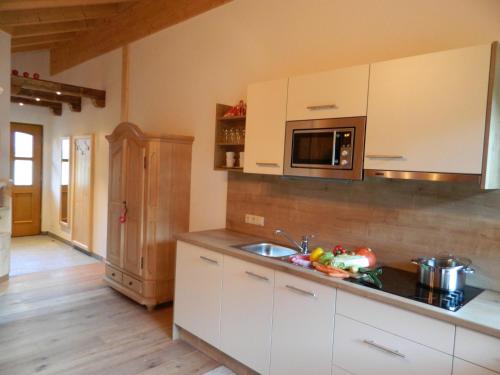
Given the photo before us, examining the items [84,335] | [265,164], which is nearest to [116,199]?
[84,335]

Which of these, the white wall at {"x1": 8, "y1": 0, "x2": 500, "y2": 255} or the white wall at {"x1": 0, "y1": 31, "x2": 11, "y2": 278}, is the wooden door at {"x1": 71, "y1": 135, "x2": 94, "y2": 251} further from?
the white wall at {"x1": 0, "y1": 31, "x2": 11, "y2": 278}

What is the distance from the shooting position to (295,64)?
284cm

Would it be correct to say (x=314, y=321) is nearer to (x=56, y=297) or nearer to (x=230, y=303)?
(x=230, y=303)

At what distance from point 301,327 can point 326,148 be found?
1.09m

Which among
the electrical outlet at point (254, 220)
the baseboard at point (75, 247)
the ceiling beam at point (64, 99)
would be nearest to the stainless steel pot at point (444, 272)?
the electrical outlet at point (254, 220)

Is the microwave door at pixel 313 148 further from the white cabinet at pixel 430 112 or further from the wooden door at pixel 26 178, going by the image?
the wooden door at pixel 26 178

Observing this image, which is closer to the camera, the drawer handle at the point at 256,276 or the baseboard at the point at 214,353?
the drawer handle at the point at 256,276

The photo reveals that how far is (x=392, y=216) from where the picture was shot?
2244 millimetres

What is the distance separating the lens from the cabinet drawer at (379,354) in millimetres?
1558

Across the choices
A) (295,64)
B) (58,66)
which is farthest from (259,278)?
(58,66)

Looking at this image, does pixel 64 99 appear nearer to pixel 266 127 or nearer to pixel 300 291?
pixel 266 127

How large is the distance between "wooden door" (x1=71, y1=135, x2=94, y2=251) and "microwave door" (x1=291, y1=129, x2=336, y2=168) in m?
4.19

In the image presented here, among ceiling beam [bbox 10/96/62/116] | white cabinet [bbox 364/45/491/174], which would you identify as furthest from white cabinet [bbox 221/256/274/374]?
ceiling beam [bbox 10/96/62/116]

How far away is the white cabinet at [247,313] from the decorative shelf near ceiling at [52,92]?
152 inches
